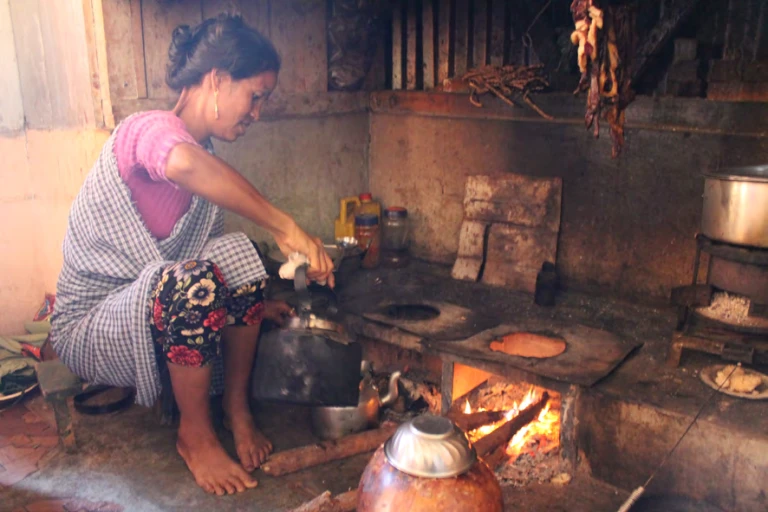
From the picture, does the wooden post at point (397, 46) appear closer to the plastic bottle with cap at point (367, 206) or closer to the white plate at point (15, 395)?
the plastic bottle with cap at point (367, 206)

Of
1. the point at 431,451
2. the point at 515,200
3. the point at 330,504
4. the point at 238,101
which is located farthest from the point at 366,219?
the point at 431,451

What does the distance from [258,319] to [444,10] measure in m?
2.33

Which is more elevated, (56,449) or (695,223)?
(695,223)

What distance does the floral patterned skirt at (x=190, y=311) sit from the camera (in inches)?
93.7

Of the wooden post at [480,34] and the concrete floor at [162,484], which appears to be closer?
the concrete floor at [162,484]

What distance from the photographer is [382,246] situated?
14.1ft

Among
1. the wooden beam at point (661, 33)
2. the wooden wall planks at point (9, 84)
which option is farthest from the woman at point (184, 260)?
the wooden beam at point (661, 33)

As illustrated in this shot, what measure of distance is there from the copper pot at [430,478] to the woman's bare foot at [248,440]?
93 centimetres

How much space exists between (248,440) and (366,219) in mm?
1768

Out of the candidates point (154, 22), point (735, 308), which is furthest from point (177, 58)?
point (735, 308)

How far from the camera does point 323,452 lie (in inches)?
104

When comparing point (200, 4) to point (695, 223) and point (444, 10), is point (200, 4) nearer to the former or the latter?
point (444, 10)

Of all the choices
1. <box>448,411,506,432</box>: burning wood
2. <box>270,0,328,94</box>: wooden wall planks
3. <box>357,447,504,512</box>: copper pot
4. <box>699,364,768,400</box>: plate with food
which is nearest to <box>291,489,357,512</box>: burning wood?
<box>357,447,504,512</box>: copper pot

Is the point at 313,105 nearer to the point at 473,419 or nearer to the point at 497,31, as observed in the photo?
the point at 497,31
